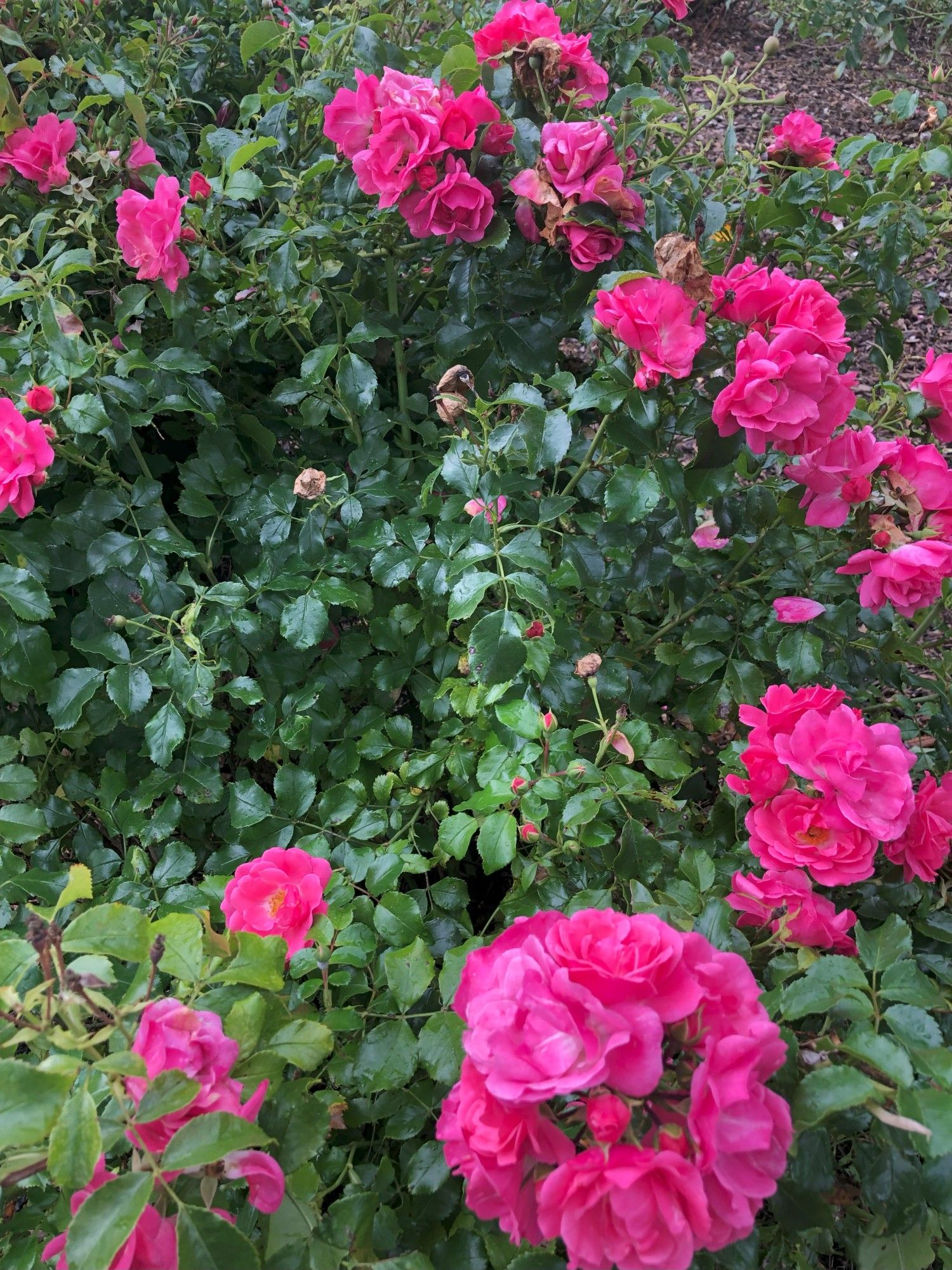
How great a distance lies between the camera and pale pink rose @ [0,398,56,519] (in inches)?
44.6

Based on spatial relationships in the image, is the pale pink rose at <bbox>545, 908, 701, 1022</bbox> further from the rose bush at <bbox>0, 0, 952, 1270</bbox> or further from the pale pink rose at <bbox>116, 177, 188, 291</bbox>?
the pale pink rose at <bbox>116, 177, 188, 291</bbox>

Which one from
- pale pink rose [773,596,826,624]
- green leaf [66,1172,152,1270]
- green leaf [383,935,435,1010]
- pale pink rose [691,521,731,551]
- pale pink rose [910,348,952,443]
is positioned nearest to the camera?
green leaf [66,1172,152,1270]

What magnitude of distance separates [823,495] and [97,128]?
1438 millimetres

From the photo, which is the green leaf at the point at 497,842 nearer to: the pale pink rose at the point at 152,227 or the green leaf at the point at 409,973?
the green leaf at the point at 409,973

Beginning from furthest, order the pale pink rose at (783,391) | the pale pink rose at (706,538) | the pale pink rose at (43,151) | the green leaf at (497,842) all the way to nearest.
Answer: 1. the pale pink rose at (706,538)
2. the pale pink rose at (43,151)
3. the green leaf at (497,842)
4. the pale pink rose at (783,391)

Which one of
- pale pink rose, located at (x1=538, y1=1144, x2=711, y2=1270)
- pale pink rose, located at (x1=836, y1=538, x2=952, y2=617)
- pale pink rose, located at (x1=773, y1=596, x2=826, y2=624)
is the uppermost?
pale pink rose, located at (x1=836, y1=538, x2=952, y2=617)

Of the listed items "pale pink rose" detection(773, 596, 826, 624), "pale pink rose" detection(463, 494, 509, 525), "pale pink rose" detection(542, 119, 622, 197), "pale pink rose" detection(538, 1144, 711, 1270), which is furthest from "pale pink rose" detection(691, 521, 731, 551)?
"pale pink rose" detection(538, 1144, 711, 1270)

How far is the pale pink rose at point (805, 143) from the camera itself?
1.44m

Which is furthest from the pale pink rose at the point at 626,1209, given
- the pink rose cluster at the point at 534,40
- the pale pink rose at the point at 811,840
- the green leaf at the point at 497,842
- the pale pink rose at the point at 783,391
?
the pink rose cluster at the point at 534,40

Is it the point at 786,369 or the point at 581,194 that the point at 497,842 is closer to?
the point at 786,369

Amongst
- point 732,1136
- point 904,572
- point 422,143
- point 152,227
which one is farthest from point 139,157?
point 732,1136

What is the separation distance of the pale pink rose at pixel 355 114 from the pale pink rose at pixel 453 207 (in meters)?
0.13

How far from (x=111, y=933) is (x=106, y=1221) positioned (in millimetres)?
170

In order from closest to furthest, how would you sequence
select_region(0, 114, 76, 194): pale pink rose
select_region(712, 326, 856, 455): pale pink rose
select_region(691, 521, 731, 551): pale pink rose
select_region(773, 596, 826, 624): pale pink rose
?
select_region(712, 326, 856, 455): pale pink rose < select_region(773, 596, 826, 624): pale pink rose < select_region(0, 114, 76, 194): pale pink rose < select_region(691, 521, 731, 551): pale pink rose
